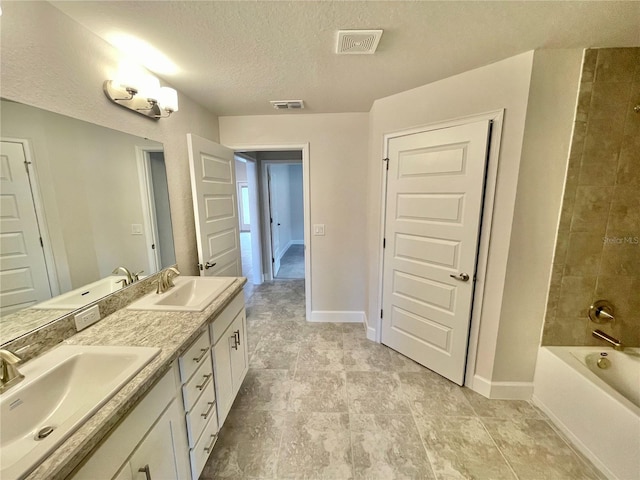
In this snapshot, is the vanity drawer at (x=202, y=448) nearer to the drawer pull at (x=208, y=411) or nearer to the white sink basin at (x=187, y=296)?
the drawer pull at (x=208, y=411)

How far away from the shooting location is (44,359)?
0.97m

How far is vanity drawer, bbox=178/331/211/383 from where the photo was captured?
1116 millimetres

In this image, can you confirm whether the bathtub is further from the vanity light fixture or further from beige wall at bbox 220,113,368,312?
the vanity light fixture

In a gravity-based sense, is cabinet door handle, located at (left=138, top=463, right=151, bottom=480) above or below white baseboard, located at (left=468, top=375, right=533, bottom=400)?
above

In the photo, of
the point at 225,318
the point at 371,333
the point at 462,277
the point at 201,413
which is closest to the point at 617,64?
the point at 462,277

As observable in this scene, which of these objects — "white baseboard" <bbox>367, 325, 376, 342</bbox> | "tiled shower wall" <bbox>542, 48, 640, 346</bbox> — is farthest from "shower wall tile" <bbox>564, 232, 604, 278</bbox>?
"white baseboard" <bbox>367, 325, 376, 342</bbox>

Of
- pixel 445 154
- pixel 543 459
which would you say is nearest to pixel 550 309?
pixel 543 459

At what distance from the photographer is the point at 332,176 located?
8.73 ft

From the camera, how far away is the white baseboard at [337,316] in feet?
9.66

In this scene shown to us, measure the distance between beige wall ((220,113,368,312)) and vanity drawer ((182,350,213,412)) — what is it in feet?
5.37

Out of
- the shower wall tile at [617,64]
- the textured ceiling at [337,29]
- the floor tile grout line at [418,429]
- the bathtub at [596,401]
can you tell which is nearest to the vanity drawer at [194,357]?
the floor tile grout line at [418,429]

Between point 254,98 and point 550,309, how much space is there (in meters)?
2.72

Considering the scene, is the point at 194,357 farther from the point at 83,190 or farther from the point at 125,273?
the point at 83,190

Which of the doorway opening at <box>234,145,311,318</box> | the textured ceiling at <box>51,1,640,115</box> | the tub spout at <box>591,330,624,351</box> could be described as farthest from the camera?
the doorway opening at <box>234,145,311,318</box>
